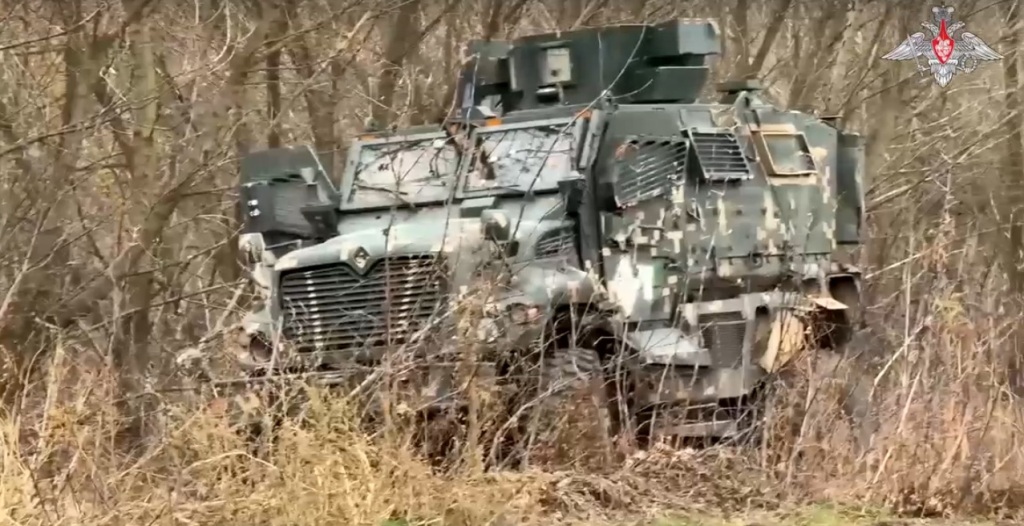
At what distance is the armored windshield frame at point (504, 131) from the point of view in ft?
27.4

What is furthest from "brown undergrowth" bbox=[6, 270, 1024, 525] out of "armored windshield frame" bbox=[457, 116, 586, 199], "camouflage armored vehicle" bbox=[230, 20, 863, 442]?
"armored windshield frame" bbox=[457, 116, 586, 199]

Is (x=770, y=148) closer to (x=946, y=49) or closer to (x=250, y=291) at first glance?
(x=946, y=49)

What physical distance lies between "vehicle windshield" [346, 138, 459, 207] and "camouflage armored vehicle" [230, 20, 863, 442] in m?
0.02

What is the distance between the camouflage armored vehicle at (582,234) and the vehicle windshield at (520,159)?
0.01 meters

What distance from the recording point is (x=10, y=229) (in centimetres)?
802

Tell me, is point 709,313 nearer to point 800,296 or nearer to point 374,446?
point 800,296

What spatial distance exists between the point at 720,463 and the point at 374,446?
1.67 metres

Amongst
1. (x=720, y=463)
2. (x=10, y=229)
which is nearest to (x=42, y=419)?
(x=10, y=229)

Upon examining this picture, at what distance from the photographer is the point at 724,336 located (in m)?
8.32

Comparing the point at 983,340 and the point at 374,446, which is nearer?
the point at 374,446

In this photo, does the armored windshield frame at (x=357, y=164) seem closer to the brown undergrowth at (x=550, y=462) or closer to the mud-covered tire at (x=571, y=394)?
the mud-covered tire at (x=571, y=394)

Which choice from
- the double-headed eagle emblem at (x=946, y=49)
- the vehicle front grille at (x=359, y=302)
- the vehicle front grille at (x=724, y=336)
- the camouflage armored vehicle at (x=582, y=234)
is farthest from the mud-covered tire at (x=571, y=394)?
the double-headed eagle emblem at (x=946, y=49)

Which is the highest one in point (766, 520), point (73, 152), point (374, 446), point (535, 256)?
point (73, 152)

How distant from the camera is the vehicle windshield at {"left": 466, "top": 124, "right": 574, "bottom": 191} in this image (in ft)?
27.5
